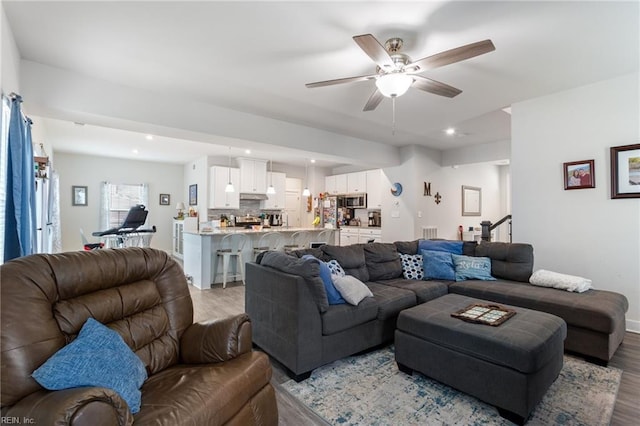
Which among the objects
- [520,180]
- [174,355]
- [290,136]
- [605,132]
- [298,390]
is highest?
[290,136]

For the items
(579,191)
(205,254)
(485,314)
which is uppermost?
(579,191)

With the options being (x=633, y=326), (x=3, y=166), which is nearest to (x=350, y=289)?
(x=3, y=166)

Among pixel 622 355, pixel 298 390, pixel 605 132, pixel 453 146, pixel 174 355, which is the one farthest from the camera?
pixel 453 146

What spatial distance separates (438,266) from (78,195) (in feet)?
27.2

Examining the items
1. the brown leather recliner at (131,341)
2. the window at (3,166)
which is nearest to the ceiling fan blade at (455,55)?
the brown leather recliner at (131,341)

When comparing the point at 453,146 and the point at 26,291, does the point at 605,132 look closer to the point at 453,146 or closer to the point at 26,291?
the point at 453,146

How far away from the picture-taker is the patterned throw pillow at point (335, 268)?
3056 mm

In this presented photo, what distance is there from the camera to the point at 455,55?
2027 millimetres

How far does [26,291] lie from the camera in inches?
51.4

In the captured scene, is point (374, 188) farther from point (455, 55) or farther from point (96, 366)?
point (96, 366)

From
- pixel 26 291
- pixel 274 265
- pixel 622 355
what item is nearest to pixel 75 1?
pixel 26 291

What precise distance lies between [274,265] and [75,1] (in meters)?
2.32

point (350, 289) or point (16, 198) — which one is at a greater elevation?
point (16, 198)

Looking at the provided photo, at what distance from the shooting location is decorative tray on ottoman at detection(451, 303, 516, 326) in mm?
2170
